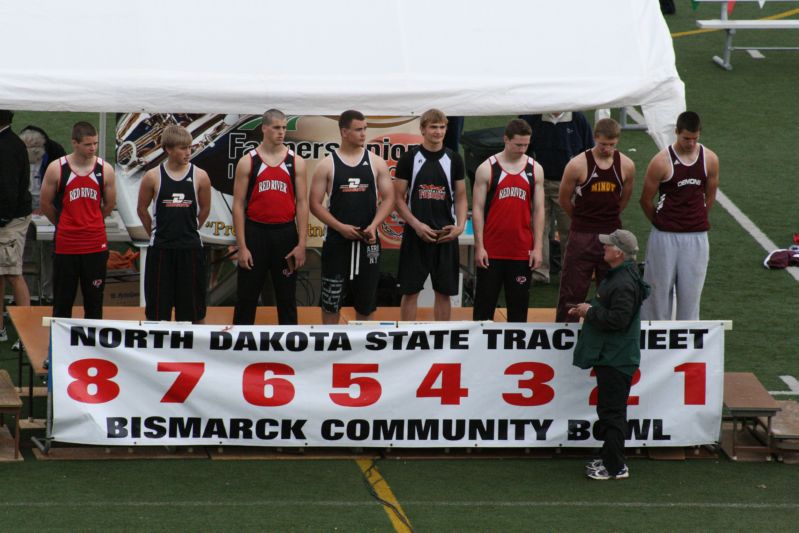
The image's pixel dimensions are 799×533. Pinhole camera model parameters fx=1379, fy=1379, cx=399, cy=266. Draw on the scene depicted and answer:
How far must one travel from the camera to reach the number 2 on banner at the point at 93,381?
8.86 meters

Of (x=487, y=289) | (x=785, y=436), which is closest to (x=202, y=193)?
(x=487, y=289)

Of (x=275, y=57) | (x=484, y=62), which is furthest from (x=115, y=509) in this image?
(x=484, y=62)

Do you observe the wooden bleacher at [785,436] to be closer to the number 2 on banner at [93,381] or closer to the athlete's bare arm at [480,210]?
the athlete's bare arm at [480,210]

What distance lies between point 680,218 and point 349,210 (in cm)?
238

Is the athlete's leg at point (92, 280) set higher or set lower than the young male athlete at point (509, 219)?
lower

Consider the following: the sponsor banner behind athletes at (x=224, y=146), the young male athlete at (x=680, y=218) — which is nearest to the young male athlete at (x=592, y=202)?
the young male athlete at (x=680, y=218)

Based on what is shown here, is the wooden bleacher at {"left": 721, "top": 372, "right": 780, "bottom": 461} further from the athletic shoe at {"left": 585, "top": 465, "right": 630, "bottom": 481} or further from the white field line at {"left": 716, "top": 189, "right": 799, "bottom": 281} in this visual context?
the white field line at {"left": 716, "top": 189, "right": 799, "bottom": 281}

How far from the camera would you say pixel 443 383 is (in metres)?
9.13

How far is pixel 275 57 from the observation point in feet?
33.2

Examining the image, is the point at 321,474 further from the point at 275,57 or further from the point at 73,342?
the point at 275,57

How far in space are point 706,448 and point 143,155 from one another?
5.31 meters

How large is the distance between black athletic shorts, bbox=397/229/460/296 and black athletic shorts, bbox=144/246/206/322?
1.48 meters

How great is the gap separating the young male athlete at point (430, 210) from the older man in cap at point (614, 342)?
59.8 inches

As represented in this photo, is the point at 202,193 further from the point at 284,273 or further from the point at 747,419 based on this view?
the point at 747,419
